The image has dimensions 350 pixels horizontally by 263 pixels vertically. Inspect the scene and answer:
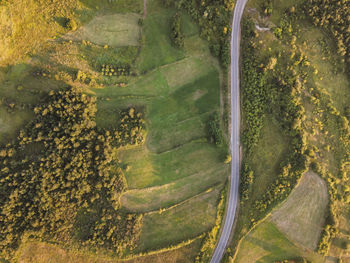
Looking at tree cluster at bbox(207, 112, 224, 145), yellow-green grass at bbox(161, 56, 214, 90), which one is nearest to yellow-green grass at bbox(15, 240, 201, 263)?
tree cluster at bbox(207, 112, 224, 145)

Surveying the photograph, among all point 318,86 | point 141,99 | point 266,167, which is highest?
point 318,86

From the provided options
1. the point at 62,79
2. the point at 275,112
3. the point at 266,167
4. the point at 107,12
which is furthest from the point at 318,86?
the point at 62,79

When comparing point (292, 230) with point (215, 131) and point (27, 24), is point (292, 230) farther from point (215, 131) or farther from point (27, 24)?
point (27, 24)

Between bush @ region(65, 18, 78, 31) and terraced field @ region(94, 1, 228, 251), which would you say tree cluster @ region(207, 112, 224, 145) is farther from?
bush @ region(65, 18, 78, 31)

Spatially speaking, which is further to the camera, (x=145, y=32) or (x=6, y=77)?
(x=145, y=32)

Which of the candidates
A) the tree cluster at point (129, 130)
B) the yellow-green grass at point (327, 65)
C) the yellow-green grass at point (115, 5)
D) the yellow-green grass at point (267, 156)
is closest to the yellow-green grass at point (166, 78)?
the tree cluster at point (129, 130)

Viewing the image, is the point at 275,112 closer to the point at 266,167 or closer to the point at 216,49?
the point at 266,167

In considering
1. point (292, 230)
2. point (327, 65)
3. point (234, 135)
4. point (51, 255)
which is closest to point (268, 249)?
point (292, 230)
